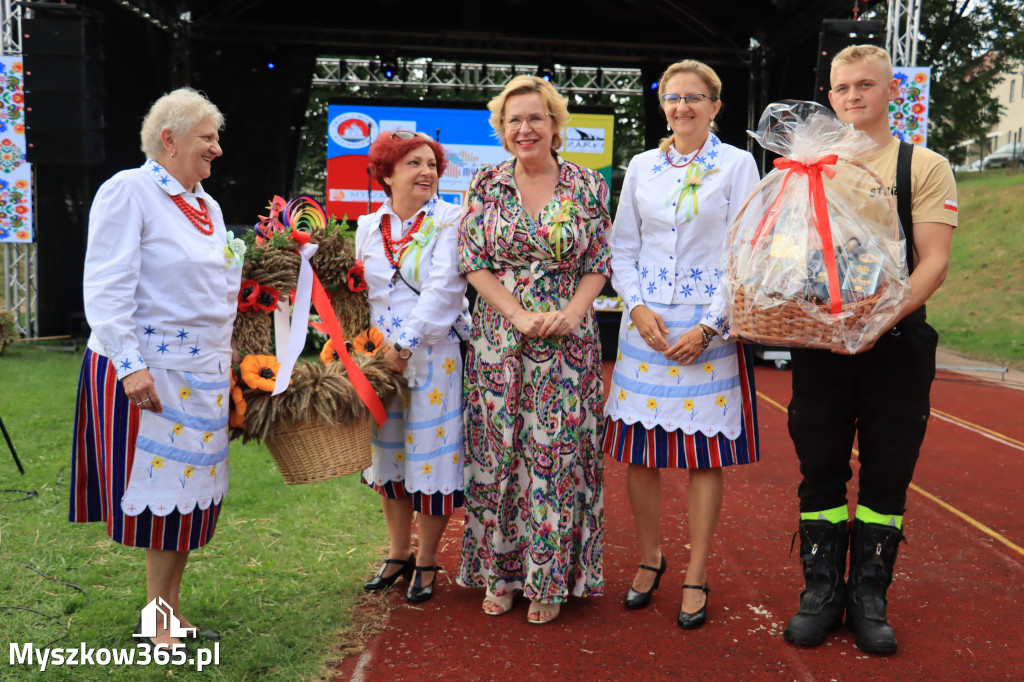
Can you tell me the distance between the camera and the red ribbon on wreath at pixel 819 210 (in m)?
2.25

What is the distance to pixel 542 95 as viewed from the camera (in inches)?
107

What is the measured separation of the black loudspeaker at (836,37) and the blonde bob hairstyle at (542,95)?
193 inches

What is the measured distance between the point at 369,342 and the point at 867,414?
66.1 inches

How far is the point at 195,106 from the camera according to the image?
238 cm

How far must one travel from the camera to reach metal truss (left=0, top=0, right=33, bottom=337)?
341 inches

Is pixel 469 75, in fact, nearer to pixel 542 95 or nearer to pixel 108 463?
pixel 542 95

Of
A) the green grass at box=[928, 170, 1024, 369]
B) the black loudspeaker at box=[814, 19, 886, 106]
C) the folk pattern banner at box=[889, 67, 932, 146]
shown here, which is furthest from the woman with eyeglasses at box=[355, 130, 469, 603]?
the green grass at box=[928, 170, 1024, 369]

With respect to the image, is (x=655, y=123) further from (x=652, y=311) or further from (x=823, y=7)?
(x=652, y=311)

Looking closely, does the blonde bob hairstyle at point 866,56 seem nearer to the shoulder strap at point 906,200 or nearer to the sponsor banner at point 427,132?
the shoulder strap at point 906,200

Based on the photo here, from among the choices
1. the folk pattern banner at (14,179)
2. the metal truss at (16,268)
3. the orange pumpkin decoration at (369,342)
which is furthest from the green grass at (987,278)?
the metal truss at (16,268)

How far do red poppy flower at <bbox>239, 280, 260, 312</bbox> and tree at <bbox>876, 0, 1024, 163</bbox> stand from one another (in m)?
18.9

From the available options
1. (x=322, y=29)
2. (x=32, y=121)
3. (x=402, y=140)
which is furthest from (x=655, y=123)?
(x=402, y=140)

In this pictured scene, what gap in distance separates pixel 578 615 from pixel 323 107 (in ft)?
37.6

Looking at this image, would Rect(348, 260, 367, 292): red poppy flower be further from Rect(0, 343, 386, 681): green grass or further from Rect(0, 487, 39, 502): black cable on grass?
Rect(0, 487, 39, 502): black cable on grass
